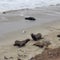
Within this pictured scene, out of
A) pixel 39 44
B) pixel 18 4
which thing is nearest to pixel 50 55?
pixel 39 44

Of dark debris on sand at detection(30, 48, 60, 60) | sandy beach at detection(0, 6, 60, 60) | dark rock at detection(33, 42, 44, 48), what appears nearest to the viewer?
dark debris on sand at detection(30, 48, 60, 60)

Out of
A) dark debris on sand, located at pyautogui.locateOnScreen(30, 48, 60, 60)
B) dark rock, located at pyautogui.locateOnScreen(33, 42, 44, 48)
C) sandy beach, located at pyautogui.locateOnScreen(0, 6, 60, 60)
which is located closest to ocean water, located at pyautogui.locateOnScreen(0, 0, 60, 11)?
sandy beach, located at pyautogui.locateOnScreen(0, 6, 60, 60)

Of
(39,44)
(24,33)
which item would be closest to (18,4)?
(24,33)

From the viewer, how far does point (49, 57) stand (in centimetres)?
417

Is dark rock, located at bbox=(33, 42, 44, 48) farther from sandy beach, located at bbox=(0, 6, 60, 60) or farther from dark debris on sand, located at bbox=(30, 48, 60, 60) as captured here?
dark debris on sand, located at bbox=(30, 48, 60, 60)

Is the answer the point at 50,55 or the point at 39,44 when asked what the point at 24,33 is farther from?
the point at 50,55

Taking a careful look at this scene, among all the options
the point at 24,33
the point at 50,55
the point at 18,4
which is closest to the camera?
the point at 50,55

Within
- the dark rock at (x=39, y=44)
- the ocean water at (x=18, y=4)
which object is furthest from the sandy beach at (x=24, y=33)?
the ocean water at (x=18, y=4)

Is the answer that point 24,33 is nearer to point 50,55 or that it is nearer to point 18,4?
point 50,55

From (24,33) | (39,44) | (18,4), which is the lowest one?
(18,4)

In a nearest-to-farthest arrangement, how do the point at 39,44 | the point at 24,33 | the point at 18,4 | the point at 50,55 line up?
the point at 50,55, the point at 39,44, the point at 24,33, the point at 18,4

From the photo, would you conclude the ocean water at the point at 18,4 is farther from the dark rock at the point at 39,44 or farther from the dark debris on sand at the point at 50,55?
the dark debris on sand at the point at 50,55

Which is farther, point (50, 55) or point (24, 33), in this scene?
point (24, 33)

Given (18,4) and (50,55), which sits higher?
(50,55)
